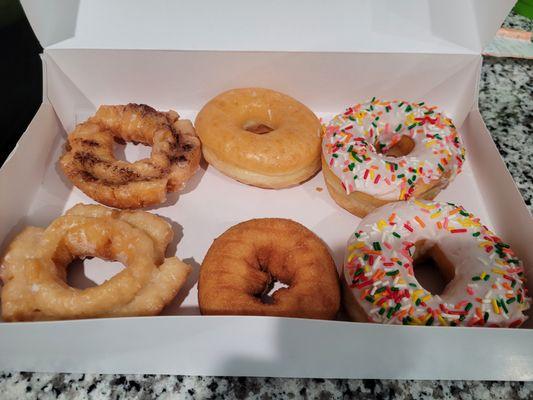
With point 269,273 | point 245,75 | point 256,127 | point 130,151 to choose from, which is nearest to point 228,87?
point 245,75

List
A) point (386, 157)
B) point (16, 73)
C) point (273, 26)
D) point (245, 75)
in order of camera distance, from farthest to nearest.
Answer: point (16, 73) < point (245, 75) < point (273, 26) < point (386, 157)

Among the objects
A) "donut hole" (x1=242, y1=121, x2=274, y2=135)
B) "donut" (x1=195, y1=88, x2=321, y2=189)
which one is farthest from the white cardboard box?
"donut hole" (x1=242, y1=121, x2=274, y2=135)

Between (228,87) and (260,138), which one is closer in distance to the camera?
(260,138)

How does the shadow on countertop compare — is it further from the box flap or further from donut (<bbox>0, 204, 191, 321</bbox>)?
donut (<bbox>0, 204, 191, 321</bbox>)

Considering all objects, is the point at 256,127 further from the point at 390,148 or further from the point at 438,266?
the point at 438,266

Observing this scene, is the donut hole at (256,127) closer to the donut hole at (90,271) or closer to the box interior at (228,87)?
the box interior at (228,87)

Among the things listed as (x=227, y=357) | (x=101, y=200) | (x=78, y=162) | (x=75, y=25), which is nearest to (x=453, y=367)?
(x=227, y=357)

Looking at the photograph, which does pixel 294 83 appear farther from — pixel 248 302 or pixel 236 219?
pixel 248 302
